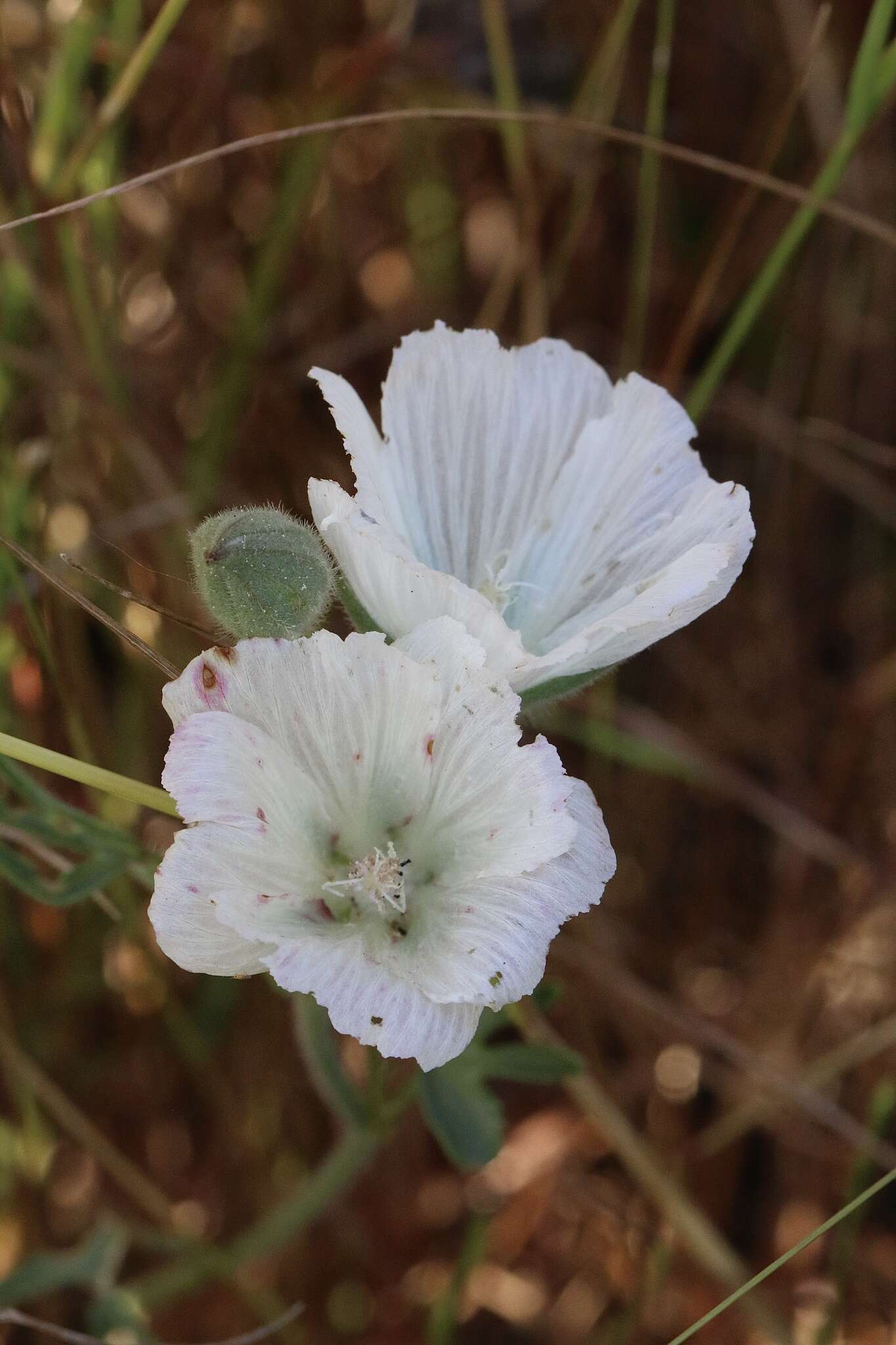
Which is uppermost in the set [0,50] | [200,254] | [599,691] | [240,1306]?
[200,254]

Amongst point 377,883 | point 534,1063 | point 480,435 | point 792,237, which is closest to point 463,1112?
point 534,1063

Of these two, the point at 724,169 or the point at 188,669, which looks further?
the point at 724,169

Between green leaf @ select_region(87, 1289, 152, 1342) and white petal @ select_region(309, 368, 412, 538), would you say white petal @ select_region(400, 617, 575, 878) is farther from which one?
green leaf @ select_region(87, 1289, 152, 1342)

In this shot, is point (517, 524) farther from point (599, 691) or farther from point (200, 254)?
point (200, 254)

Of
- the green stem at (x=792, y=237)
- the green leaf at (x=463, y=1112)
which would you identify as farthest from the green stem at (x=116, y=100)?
the green leaf at (x=463, y=1112)

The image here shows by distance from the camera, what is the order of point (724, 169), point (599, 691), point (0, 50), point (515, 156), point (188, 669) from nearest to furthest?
point (188, 669)
point (724, 169)
point (0, 50)
point (515, 156)
point (599, 691)

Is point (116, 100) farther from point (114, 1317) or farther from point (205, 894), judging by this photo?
point (114, 1317)

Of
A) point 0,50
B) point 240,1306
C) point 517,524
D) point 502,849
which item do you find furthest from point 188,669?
point 240,1306

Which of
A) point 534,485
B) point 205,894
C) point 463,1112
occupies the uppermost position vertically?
point 534,485
